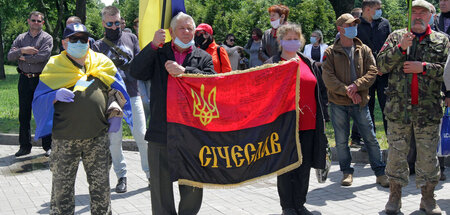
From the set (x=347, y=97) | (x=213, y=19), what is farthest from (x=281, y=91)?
(x=213, y=19)

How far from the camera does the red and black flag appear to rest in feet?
15.0

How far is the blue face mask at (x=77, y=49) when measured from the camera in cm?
481

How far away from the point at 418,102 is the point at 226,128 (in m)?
2.22

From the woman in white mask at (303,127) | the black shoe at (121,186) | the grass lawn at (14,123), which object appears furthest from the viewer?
the grass lawn at (14,123)

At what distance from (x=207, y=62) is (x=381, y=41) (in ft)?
13.8

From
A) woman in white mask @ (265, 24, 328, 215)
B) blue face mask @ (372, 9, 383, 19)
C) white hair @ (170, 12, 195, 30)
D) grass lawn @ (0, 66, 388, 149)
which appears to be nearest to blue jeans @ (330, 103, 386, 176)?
woman in white mask @ (265, 24, 328, 215)

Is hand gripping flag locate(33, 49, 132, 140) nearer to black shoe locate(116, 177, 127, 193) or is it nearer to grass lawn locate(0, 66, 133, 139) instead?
black shoe locate(116, 177, 127, 193)

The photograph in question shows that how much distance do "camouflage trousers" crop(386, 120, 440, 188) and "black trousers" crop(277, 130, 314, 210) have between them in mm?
947

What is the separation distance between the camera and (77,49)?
4820mm

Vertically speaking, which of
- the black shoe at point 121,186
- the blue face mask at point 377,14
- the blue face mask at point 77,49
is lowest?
the black shoe at point 121,186

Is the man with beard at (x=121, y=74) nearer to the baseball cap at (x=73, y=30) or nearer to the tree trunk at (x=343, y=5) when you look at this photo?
the baseball cap at (x=73, y=30)

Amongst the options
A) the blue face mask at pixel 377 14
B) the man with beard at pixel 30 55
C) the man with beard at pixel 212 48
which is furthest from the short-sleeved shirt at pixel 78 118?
the blue face mask at pixel 377 14

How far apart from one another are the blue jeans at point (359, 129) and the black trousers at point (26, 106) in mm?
5255

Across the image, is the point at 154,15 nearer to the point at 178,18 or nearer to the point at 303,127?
the point at 178,18
